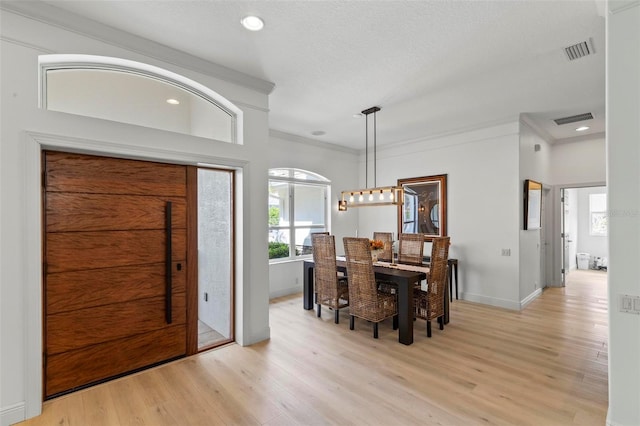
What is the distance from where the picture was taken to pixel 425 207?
5.83 m

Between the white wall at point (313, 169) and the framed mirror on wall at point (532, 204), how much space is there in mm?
3291

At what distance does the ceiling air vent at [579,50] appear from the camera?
2.70 metres

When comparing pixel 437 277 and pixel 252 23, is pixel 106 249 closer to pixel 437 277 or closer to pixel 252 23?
pixel 252 23

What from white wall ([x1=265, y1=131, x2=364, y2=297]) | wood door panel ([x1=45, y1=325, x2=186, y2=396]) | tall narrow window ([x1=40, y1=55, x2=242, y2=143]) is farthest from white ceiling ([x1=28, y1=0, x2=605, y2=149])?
wood door panel ([x1=45, y1=325, x2=186, y2=396])

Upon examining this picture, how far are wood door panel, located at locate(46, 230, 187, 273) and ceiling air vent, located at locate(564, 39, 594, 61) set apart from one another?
13.3 ft

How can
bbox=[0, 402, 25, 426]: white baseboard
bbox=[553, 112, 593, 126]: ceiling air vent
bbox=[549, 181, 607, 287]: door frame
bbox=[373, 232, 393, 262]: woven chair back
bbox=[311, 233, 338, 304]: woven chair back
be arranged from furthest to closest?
bbox=[549, 181, 607, 287]: door frame → bbox=[373, 232, 393, 262]: woven chair back → bbox=[553, 112, 593, 126]: ceiling air vent → bbox=[311, 233, 338, 304]: woven chair back → bbox=[0, 402, 25, 426]: white baseboard

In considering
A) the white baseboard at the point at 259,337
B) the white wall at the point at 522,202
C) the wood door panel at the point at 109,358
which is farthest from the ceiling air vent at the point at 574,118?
the wood door panel at the point at 109,358

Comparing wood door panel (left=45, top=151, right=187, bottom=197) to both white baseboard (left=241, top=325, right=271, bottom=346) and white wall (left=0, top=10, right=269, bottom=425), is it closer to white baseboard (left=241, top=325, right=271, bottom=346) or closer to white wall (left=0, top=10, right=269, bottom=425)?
white wall (left=0, top=10, right=269, bottom=425)

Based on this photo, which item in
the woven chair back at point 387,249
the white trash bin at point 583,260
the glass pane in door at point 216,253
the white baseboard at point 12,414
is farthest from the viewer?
the white trash bin at point 583,260

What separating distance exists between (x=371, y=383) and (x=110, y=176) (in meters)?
2.91

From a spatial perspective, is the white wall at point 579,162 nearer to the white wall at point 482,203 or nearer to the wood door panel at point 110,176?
the white wall at point 482,203

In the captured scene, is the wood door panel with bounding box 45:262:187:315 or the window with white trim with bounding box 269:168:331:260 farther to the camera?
the window with white trim with bounding box 269:168:331:260

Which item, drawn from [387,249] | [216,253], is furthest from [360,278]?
[216,253]

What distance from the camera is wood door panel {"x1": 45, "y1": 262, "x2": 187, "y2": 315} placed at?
2.44m
